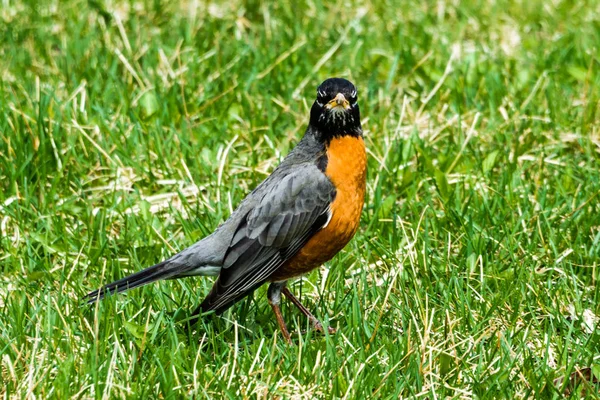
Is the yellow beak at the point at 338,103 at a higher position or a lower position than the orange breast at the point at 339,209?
higher

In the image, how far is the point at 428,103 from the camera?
6.62 m

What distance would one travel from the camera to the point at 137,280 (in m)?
4.25

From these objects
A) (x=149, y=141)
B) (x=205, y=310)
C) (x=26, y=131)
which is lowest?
(x=205, y=310)

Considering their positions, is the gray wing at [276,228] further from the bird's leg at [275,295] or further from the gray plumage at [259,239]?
the bird's leg at [275,295]

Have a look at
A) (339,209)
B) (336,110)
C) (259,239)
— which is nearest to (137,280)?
(259,239)

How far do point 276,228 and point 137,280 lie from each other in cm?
65

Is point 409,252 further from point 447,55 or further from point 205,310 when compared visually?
point 447,55

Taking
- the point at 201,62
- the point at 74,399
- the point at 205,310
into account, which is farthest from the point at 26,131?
the point at 74,399

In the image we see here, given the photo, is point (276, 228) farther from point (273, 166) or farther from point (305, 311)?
point (273, 166)

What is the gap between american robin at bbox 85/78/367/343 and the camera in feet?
14.1

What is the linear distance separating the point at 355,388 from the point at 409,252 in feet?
3.57

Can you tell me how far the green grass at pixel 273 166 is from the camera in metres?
3.88

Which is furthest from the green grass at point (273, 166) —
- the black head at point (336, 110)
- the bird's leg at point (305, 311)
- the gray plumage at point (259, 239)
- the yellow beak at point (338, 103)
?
the yellow beak at point (338, 103)

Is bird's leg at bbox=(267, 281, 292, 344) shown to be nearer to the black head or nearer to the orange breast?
the orange breast
